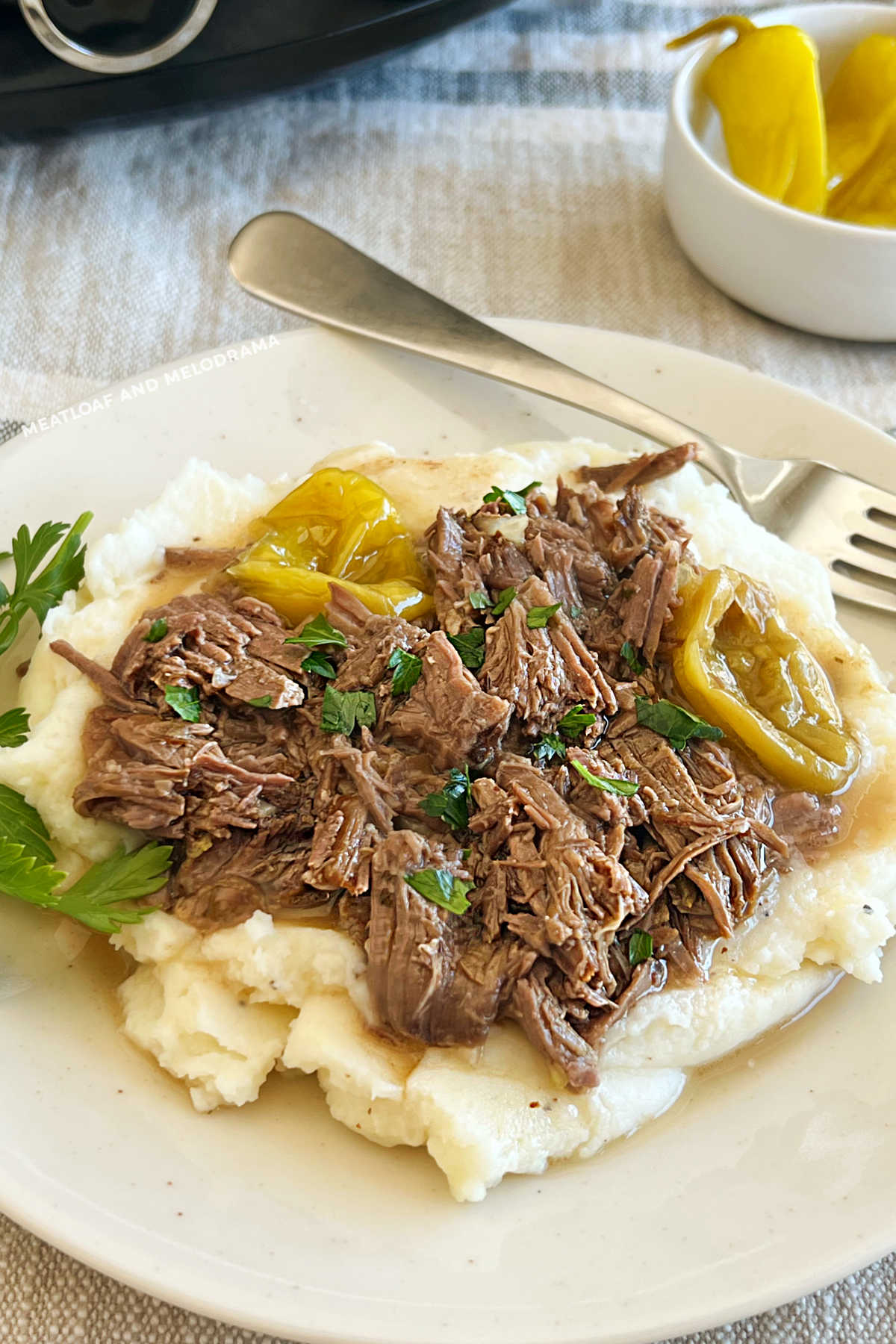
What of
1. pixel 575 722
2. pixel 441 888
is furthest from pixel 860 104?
pixel 441 888

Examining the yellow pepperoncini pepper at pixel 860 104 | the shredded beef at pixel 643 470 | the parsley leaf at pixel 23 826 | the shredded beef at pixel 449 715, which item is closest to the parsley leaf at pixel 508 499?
the shredded beef at pixel 643 470

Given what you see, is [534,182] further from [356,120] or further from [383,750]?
[383,750]

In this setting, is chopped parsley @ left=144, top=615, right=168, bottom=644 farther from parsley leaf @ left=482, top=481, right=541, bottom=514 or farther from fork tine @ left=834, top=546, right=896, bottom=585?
fork tine @ left=834, top=546, right=896, bottom=585

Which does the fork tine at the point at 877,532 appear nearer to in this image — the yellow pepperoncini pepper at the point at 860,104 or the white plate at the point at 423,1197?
the white plate at the point at 423,1197

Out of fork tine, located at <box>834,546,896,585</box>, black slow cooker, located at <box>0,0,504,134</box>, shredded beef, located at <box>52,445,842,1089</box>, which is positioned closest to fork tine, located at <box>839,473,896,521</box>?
fork tine, located at <box>834,546,896,585</box>

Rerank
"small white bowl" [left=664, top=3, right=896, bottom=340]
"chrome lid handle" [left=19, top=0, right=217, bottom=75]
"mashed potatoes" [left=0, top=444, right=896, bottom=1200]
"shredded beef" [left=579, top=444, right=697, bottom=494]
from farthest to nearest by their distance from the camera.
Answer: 1. "small white bowl" [left=664, top=3, right=896, bottom=340]
2. "chrome lid handle" [left=19, top=0, right=217, bottom=75]
3. "shredded beef" [left=579, top=444, right=697, bottom=494]
4. "mashed potatoes" [left=0, top=444, right=896, bottom=1200]

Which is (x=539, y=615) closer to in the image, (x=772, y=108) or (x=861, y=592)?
(x=861, y=592)
